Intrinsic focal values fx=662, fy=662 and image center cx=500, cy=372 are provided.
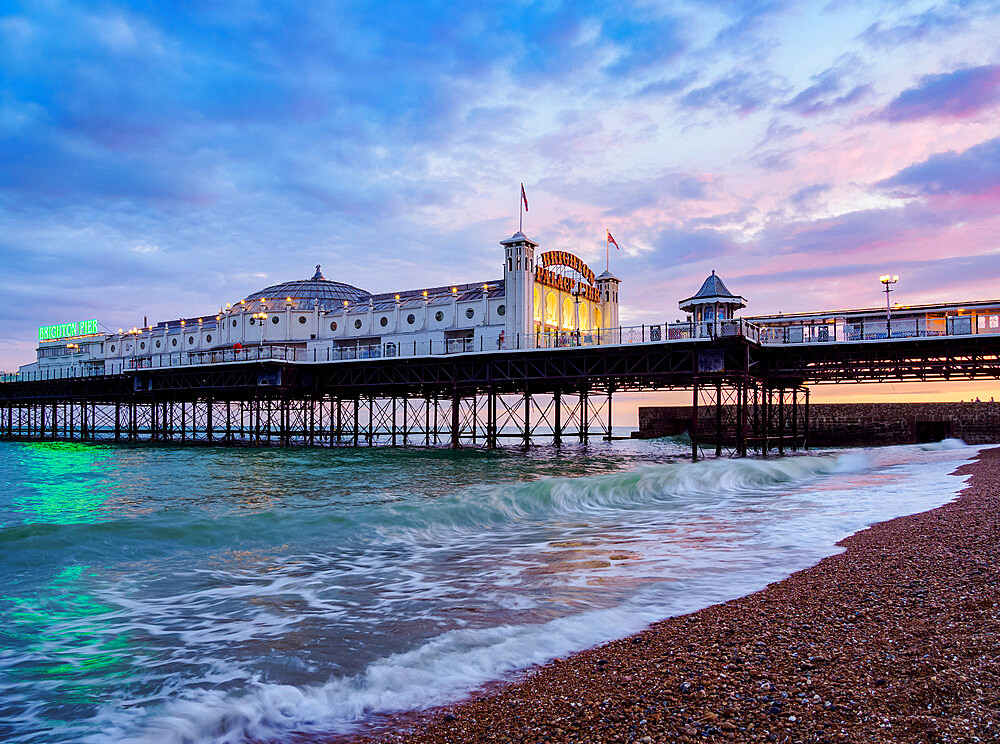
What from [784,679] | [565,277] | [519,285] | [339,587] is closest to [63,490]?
[339,587]

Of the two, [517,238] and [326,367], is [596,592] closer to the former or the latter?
[517,238]

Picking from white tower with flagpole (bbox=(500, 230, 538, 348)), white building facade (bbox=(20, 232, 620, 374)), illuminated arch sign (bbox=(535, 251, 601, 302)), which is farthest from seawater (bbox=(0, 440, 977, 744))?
illuminated arch sign (bbox=(535, 251, 601, 302))

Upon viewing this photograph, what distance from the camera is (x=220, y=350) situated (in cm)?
6881

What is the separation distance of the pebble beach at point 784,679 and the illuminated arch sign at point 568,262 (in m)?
46.6

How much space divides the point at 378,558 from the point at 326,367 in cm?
4314

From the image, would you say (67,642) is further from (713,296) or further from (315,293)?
(315,293)

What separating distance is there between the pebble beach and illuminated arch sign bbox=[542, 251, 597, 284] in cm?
4656

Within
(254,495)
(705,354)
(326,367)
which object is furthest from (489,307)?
(254,495)

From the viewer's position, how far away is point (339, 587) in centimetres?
936

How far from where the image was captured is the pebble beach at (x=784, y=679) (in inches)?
161

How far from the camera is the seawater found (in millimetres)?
5547

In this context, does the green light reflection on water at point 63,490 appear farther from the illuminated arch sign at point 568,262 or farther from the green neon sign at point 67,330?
the green neon sign at point 67,330

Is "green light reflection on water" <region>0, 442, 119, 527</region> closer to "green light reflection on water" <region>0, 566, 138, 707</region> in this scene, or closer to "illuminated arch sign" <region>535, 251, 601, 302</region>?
"green light reflection on water" <region>0, 566, 138, 707</region>

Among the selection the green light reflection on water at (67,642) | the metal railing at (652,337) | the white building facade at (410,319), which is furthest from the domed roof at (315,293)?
the green light reflection on water at (67,642)
